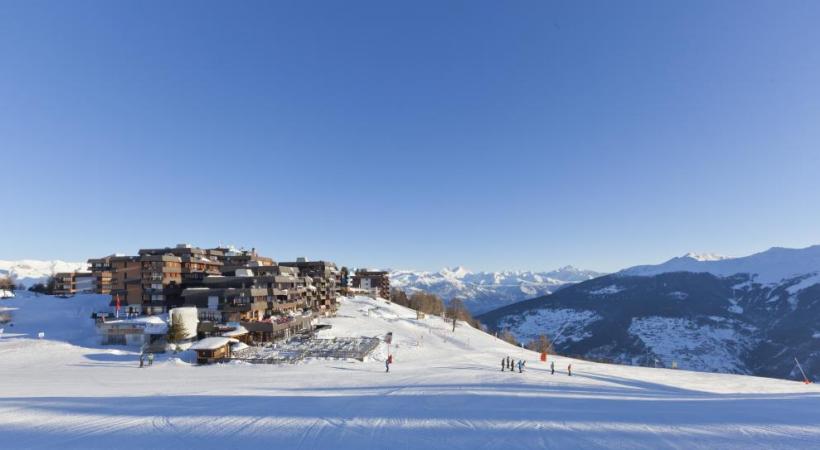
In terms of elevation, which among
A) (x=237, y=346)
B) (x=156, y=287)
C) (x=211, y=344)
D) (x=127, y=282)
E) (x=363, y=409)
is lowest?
(x=237, y=346)

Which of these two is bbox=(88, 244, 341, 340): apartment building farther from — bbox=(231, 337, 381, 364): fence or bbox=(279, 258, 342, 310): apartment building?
bbox=(231, 337, 381, 364): fence

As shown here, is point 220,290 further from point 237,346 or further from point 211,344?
point 211,344

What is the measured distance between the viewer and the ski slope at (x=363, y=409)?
58.9ft

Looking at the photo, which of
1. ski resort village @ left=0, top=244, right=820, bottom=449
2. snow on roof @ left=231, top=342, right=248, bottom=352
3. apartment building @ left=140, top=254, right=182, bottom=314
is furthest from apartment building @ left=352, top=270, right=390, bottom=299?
snow on roof @ left=231, top=342, right=248, bottom=352

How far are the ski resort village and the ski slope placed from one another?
128 mm

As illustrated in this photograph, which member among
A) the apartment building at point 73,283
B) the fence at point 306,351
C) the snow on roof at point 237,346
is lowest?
the fence at point 306,351

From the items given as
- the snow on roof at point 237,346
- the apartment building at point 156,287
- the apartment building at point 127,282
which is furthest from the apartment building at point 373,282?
the snow on roof at point 237,346

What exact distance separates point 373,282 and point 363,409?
152140 millimetres

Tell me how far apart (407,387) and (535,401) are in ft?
33.5

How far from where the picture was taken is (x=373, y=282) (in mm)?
174750

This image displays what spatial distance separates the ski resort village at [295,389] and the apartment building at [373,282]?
283ft

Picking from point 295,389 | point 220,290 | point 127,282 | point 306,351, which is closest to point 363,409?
point 295,389

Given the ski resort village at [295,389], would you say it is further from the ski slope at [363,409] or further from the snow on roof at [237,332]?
the snow on roof at [237,332]

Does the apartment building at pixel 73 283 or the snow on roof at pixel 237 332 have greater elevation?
the apartment building at pixel 73 283
